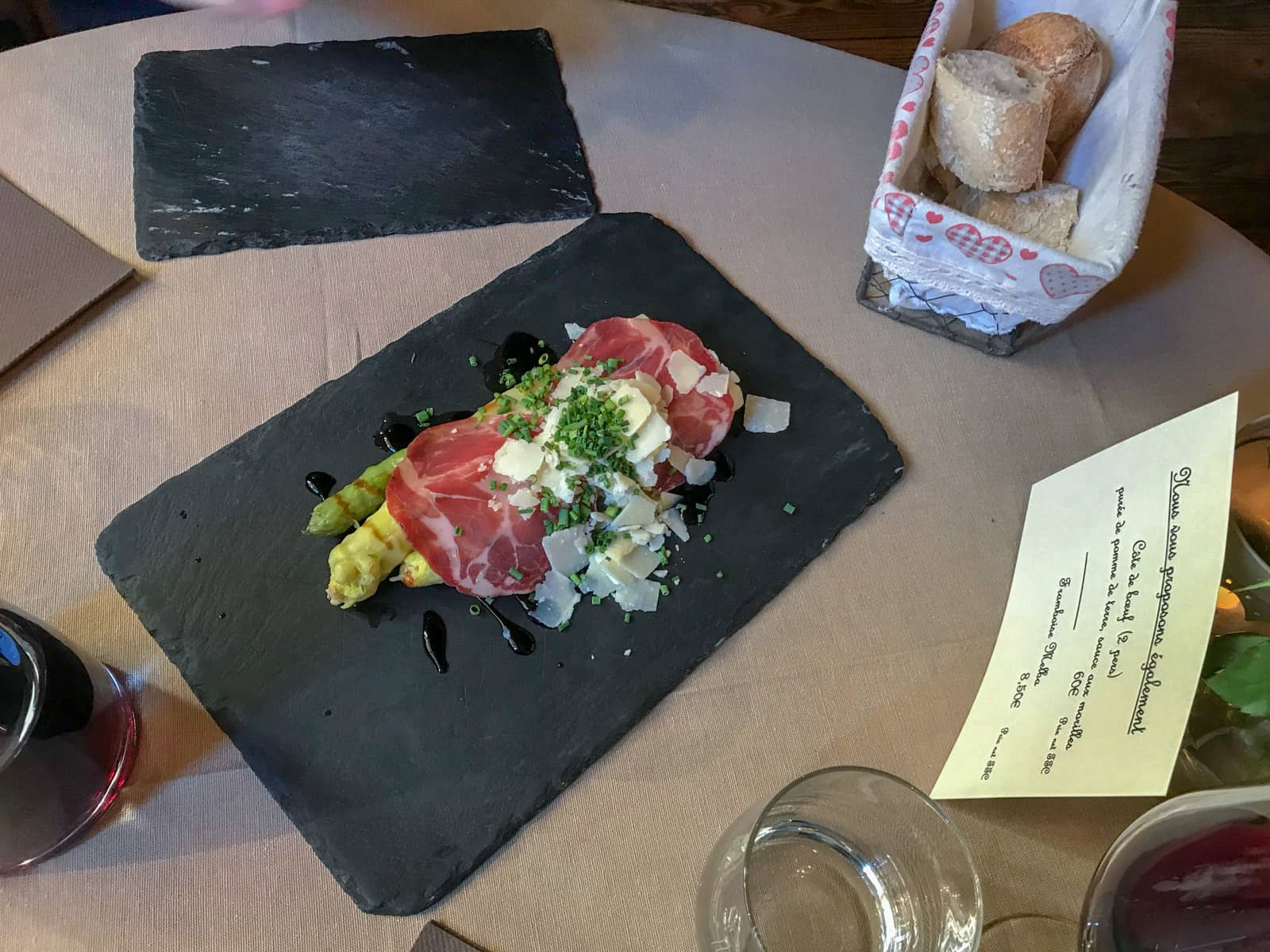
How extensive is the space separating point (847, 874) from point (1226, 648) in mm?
331

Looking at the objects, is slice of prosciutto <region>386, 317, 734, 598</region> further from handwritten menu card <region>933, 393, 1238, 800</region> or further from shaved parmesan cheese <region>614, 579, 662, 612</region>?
handwritten menu card <region>933, 393, 1238, 800</region>

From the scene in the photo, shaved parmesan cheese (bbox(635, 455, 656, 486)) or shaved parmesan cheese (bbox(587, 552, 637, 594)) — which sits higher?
shaved parmesan cheese (bbox(635, 455, 656, 486))

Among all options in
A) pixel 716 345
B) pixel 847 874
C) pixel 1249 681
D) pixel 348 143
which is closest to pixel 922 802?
pixel 847 874

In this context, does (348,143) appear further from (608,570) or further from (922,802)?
(922,802)

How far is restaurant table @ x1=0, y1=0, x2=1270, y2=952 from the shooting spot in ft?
2.48

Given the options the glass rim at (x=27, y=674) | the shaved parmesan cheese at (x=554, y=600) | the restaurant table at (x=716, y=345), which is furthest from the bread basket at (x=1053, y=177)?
the glass rim at (x=27, y=674)

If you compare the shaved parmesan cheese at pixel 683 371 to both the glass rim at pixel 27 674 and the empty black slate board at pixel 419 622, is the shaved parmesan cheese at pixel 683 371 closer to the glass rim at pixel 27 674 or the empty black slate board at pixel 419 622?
the empty black slate board at pixel 419 622

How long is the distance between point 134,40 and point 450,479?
0.81 m

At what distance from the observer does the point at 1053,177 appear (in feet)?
3.30

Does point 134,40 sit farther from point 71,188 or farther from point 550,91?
point 550,91

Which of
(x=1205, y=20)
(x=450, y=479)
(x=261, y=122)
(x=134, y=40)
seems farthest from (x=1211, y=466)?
(x=1205, y=20)

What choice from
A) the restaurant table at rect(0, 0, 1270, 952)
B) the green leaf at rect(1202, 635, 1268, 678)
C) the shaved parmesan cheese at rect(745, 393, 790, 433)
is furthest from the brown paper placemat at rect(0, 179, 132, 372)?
the green leaf at rect(1202, 635, 1268, 678)

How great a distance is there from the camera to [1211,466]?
2.07 ft

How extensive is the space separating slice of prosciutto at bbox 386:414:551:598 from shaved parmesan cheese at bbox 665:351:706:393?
20 cm
